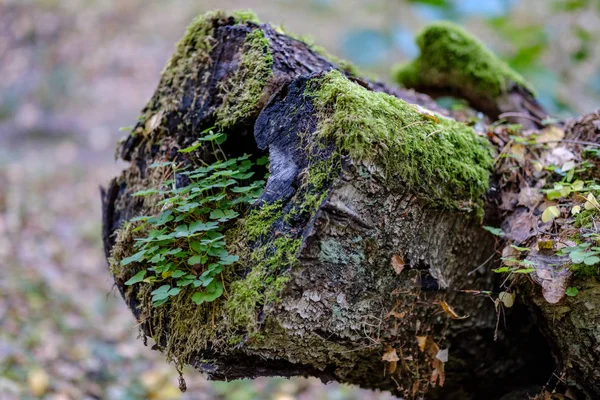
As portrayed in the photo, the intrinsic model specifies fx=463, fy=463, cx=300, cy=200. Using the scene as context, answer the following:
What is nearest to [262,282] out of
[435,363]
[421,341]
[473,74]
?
[421,341]

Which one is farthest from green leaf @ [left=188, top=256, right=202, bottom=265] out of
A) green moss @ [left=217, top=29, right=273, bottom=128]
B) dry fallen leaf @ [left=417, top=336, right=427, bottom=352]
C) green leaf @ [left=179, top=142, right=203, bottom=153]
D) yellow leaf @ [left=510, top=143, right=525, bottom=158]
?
yellow leaf @ [left=510, top=143, right=525, bottom=158]

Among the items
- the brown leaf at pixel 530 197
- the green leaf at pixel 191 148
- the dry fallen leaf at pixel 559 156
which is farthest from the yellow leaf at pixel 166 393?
the dry fallen leaf at pixel 559 156

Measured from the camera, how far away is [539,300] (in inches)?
68.3

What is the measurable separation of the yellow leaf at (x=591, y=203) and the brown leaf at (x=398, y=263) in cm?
73

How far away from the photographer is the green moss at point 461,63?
2998 millimetres

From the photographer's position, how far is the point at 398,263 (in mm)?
1733

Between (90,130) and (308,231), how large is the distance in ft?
27.6

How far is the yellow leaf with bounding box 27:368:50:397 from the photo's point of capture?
11.7 ft

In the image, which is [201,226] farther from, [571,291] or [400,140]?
[571,291]

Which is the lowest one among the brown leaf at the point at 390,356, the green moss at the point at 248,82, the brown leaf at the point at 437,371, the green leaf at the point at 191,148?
the brown leaf at the point at 437,371

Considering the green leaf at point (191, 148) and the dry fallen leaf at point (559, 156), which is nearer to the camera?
the green leaf at point (191, 148)

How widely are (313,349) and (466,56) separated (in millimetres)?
2261

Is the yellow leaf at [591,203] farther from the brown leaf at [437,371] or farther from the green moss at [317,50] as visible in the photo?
the green moss at [317,50]

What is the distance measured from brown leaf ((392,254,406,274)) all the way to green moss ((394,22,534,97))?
1.77m
